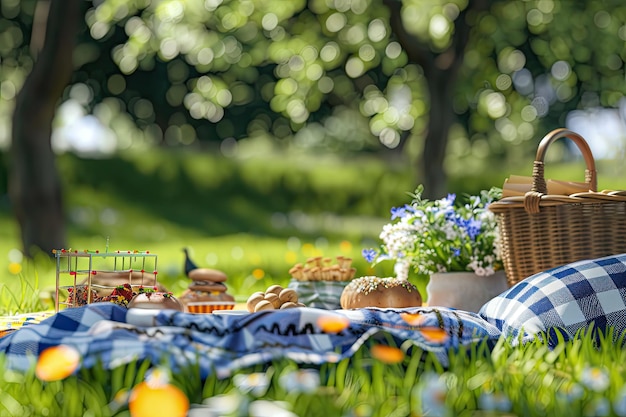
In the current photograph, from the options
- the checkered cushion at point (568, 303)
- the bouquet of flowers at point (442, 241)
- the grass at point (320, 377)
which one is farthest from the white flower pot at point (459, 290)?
the grass at point (320, 377)

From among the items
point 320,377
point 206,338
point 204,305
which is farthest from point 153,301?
point 320,377

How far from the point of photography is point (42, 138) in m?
6.96

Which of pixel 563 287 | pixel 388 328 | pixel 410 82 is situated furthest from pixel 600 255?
pixel 410 82

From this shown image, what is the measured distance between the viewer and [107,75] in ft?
60.7

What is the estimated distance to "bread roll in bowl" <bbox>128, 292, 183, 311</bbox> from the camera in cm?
311

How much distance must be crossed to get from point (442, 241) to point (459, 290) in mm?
278

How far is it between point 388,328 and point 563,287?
85 cm

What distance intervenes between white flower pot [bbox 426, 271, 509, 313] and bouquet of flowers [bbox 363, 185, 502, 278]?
62 millimetres

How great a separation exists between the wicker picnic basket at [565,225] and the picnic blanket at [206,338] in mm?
1208

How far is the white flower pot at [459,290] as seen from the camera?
407 centimetres

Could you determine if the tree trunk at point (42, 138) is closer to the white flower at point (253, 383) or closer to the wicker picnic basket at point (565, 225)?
the wicker picnic basket at point (565, 225)

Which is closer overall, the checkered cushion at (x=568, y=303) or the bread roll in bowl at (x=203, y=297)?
the checkered cushion at (x=568, y=303)

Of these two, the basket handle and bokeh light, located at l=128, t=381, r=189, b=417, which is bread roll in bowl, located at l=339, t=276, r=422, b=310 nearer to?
the basket handle

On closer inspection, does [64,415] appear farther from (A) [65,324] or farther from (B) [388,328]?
(B) [388,328]
